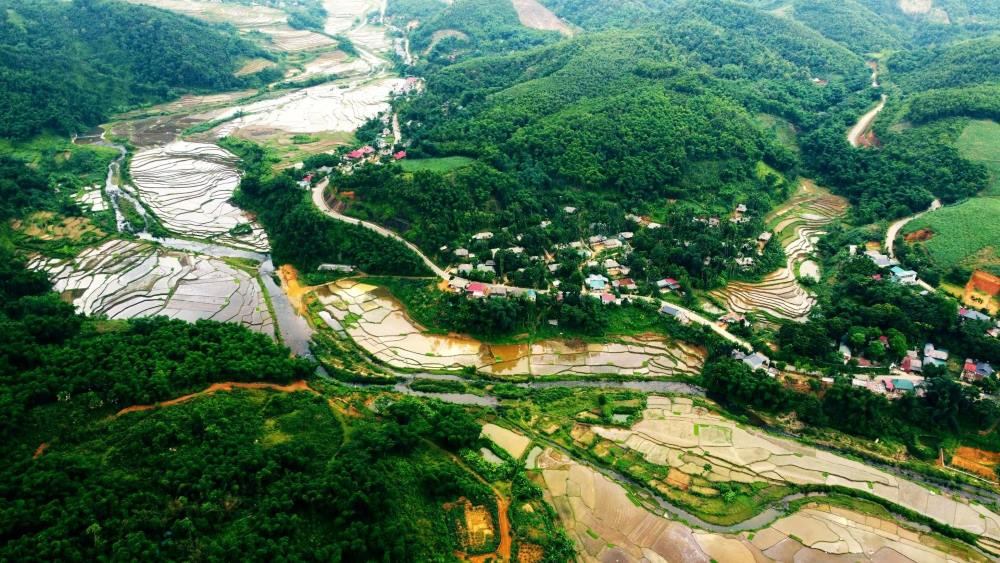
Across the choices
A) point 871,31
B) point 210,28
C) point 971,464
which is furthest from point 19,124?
point 871,31

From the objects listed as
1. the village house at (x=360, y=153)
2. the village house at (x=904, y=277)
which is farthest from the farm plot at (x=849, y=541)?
the village house at (x=360, y=153)

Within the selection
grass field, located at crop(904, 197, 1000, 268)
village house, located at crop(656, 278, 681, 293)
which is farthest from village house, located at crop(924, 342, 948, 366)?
village house, located at crop(656, 278, 681, 293)

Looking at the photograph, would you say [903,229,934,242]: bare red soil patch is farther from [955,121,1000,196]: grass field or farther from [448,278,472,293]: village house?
[448,278,472,293]: village house

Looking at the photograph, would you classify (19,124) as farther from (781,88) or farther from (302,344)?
(781,88)

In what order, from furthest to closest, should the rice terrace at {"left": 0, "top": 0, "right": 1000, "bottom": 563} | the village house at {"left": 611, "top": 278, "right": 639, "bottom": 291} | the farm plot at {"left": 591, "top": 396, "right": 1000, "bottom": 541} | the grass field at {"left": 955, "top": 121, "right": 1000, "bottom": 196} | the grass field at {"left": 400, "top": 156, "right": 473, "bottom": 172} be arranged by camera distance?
1. the grass field at {"left": 400, "top": 156, "right": 473, "bottom": 172}
2. the grass field at {"left": 955, "top": 121, "right": 1000, "bottom": 196}
3. the village house at {"left": 611, "top": 278, "right": 639, "bottom": 291}
4. the farm plot at {"left": 591, "top": 396, "right": 1000, "bottom": 541}
5. the rice terrace at {"left": 0, "top": 0, "right": 1000, "bottom": 563}

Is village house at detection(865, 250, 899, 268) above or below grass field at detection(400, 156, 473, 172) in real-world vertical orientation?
above

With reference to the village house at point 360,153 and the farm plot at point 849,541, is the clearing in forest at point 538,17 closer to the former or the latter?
the village house at point 360,153
